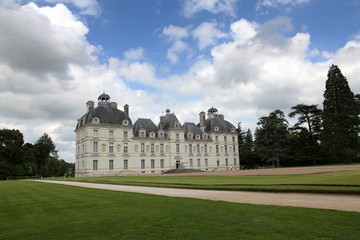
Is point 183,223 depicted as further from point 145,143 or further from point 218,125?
point 218,125

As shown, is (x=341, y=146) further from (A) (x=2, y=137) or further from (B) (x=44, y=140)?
(B) (x=44, y=140)

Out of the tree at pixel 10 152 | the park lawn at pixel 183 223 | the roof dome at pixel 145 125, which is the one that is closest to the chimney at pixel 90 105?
the roof dome at pixel 145 125

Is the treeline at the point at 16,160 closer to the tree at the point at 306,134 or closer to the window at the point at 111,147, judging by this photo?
the window at the point at 111,147

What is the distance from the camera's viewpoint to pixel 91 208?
8836 mm

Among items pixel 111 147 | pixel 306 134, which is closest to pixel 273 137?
pixel 306 134

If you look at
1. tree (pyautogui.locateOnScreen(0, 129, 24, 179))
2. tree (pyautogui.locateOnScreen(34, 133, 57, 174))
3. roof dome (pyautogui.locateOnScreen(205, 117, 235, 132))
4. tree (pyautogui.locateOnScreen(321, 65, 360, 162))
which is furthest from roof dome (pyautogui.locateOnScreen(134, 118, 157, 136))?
tree (pyautogui.locateOnScreen(321, 65, 360, 162))

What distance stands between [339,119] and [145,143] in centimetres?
3408

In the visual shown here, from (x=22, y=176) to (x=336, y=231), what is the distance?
53492 mm

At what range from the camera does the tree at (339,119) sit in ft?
152

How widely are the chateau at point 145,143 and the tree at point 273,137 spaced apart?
684 centimetres

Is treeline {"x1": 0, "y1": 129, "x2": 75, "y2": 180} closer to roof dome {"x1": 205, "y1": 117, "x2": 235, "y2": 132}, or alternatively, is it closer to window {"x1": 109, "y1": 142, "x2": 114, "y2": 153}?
window {"x1": 109, "y1": 142, "x2": 114, "y2": 153}

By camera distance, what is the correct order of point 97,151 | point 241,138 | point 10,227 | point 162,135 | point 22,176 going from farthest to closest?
point 241,138
point 162,135
point 22,176
point 97,151
point 10,227

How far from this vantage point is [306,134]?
55625 millimetres

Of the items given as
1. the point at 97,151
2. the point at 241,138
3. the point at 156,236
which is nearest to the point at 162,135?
the point at 97,151
